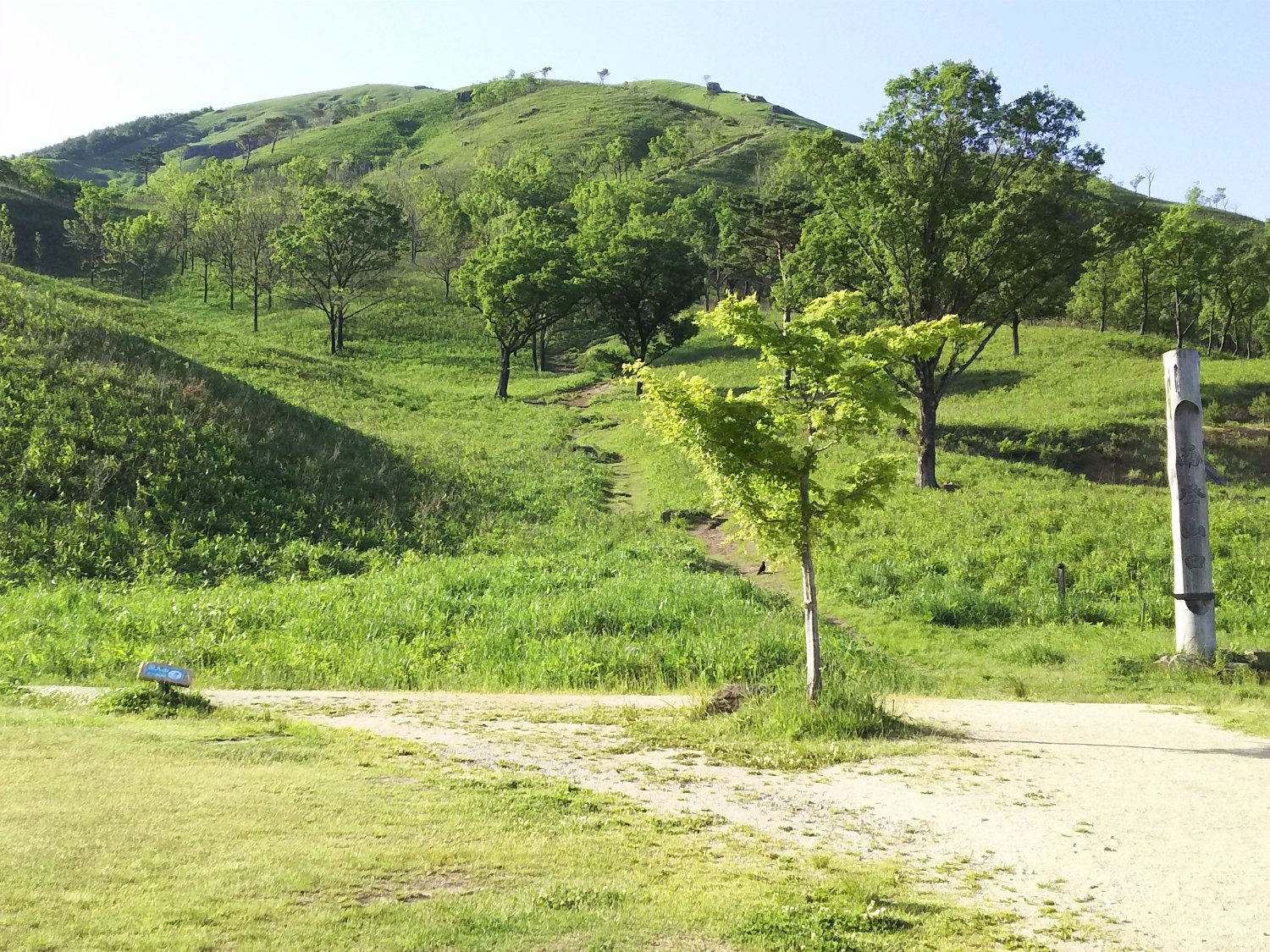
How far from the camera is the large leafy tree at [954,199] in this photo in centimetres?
2559

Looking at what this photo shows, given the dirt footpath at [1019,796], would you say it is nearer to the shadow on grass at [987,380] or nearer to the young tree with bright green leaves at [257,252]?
the shadow on grass at [987,380]

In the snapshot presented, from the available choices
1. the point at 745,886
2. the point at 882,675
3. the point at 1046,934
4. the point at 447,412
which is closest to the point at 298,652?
the point at 882,675

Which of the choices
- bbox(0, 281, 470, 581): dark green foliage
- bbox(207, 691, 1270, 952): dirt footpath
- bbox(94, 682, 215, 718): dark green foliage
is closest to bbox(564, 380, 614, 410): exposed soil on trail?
bbox(0, 281, 470, 581): dark green foliage

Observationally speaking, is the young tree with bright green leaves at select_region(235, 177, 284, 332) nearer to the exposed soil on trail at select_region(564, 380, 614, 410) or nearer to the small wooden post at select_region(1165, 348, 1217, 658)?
the exposed soil on trail at select_region(564, 380, 614, 410)

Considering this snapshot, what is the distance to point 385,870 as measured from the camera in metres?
5.20

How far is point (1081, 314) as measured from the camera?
250 feet

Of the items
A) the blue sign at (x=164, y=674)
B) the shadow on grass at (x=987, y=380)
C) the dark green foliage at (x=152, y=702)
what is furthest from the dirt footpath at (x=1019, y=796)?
the shadow on grass at (x=987, y=380)

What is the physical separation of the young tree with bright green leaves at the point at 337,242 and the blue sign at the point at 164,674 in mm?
53549

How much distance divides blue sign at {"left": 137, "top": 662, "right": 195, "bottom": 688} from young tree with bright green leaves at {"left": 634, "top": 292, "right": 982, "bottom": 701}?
19.0ft

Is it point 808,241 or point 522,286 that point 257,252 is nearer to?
point 522,286

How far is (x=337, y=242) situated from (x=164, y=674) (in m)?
55.5

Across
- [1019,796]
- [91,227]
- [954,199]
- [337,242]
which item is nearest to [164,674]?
[1019,796]

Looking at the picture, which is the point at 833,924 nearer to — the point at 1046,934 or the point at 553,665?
the point at 1046,934

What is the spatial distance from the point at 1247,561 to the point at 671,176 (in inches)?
5155
